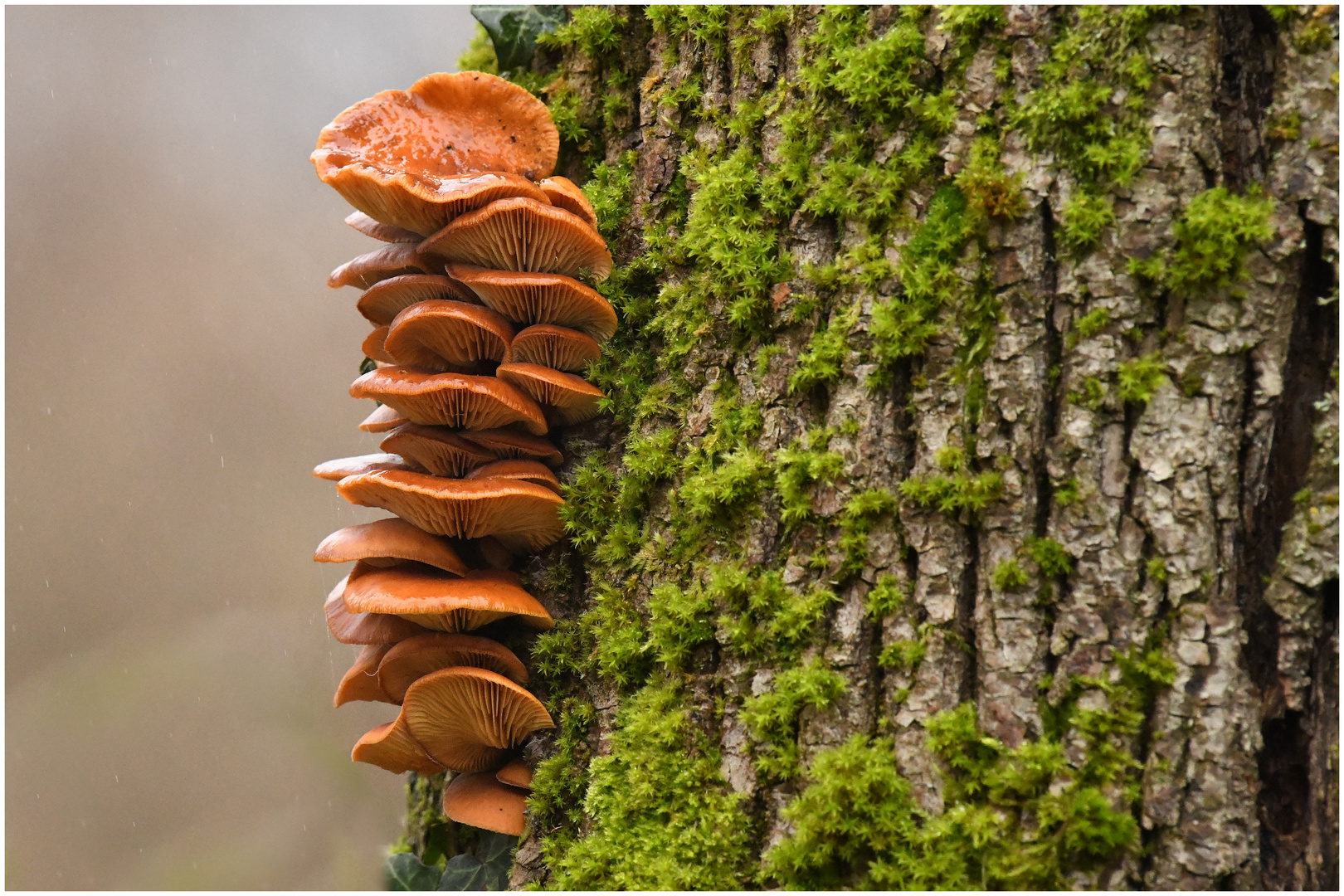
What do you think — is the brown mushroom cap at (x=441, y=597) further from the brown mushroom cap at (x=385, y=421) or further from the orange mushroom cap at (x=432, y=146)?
the orange mushroom cap at (x=432, y=146)

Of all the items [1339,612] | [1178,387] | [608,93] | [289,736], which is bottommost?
[289,736]

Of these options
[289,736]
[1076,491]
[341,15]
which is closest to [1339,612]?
[1076,491]

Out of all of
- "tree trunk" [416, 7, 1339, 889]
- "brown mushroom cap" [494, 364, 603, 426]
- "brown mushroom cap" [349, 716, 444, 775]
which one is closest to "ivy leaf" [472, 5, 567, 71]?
"tree trunk" [416, 7, 1339, 889]

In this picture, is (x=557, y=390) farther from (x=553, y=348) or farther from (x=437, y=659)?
(x=437, y=659)

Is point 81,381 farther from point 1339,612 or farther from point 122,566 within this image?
point 1339,612

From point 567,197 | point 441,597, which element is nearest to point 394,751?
point 441,597

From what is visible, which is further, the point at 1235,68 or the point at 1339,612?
the point at 1235,68

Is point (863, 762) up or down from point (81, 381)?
down

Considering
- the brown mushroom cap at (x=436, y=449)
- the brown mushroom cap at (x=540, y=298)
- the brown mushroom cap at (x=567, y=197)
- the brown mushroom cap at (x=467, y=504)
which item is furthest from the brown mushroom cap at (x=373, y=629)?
the brown mushroom cap at (x=567, y=197)
